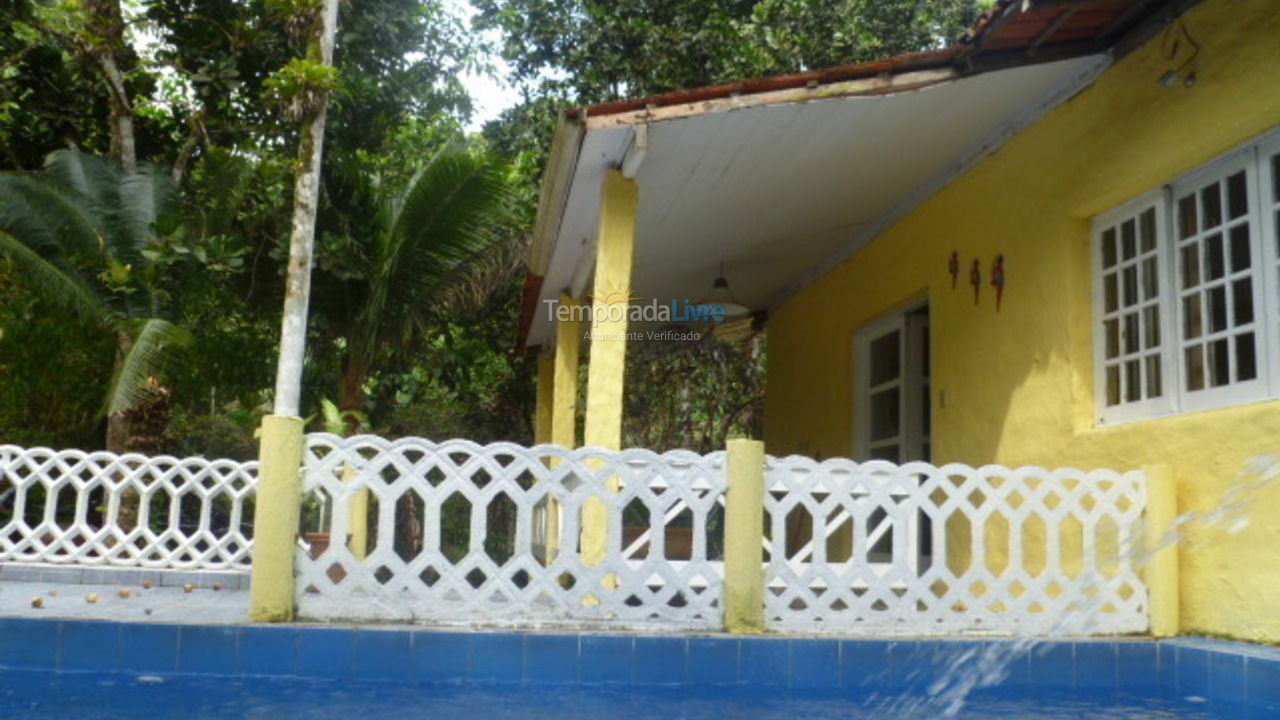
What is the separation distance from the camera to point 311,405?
1570 cm

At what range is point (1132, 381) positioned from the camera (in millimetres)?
5367

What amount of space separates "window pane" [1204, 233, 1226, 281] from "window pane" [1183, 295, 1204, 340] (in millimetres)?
131

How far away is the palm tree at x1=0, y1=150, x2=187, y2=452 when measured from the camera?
9469 mm

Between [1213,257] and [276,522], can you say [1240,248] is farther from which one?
[276,522]

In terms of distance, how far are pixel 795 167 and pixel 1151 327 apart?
2.33 m

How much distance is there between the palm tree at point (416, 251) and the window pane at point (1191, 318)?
691 cm

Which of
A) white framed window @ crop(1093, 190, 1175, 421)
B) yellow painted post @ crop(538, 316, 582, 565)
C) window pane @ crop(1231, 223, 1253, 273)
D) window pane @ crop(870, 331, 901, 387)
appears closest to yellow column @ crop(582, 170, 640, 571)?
white framed window @ crop(1093, 190, 1175, 421)

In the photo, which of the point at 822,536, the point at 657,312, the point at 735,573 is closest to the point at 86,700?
the point at 735,573

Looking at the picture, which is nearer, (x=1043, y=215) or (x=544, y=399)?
(x=1043, y=215)

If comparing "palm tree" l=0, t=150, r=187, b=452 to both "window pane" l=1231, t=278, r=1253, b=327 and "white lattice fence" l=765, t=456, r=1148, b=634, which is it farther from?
"window pane" l=1231, t=278, r=1253, b=327

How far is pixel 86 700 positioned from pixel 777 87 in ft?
13.5

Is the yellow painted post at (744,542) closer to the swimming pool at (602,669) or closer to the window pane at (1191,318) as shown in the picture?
the swimming pool at (602,669)

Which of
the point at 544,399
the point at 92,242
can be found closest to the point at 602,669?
the point at 92,242

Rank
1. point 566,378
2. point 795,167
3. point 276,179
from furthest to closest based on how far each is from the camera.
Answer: point 276,179, point 566,378, point 795,167
